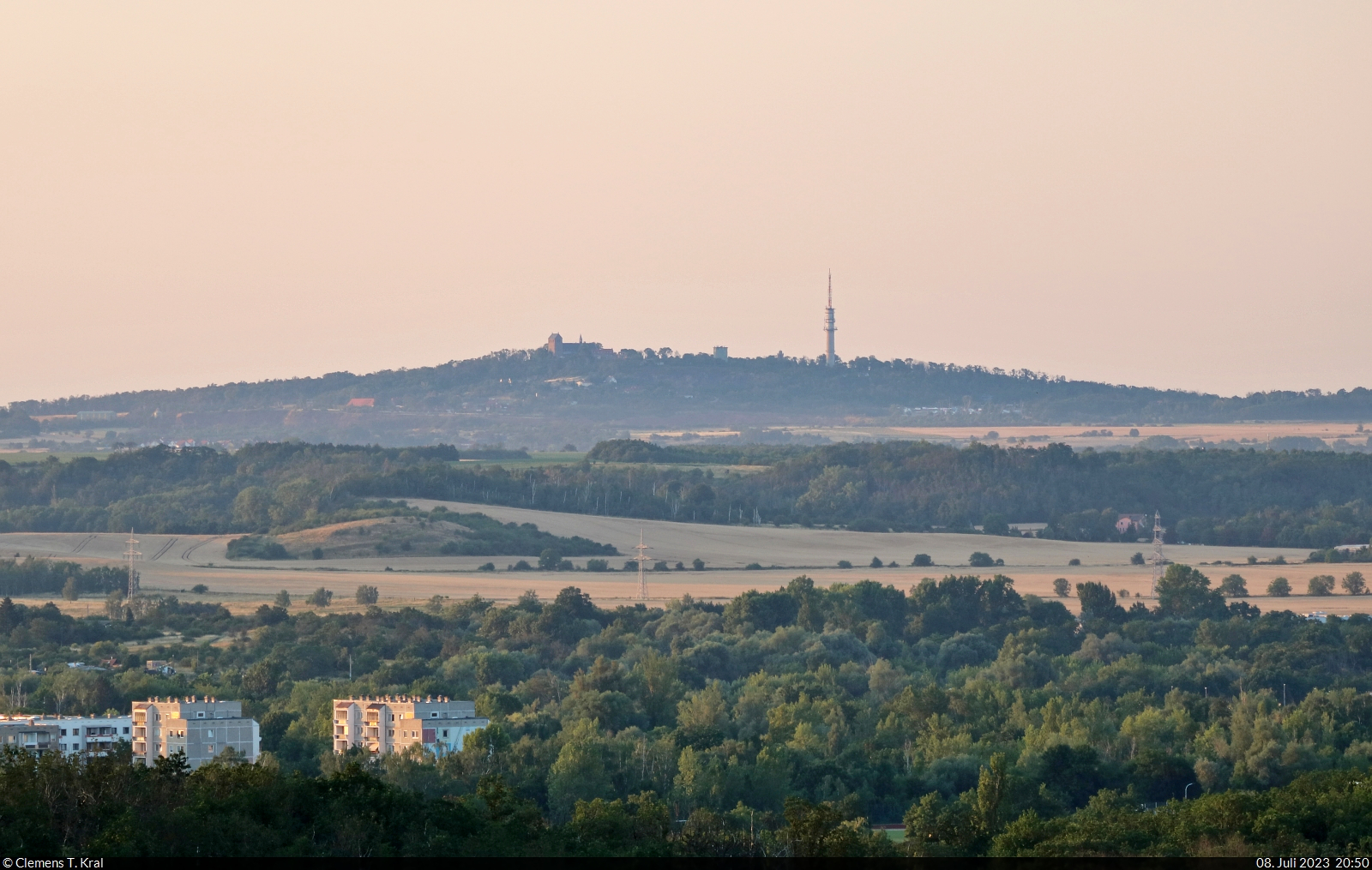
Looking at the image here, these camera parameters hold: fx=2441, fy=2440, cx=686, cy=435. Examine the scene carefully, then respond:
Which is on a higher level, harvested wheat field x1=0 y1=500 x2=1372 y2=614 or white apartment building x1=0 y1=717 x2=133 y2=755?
white apartment building x1=0 y1=717 x2=133 y2=755

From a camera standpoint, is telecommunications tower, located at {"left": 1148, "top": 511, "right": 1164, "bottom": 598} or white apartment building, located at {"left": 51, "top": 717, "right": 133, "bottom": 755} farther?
telecommunications tower, located at {"left": 1148, "top": 511, "right": 1164, "bottom": 598}

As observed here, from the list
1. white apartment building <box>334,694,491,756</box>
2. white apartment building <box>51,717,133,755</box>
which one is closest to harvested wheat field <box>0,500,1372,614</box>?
white apartment building <box>334,694,491,756</box>

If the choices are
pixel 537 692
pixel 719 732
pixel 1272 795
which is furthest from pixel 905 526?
pixel 1272 795

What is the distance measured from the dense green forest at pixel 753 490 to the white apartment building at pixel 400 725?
8789 centimetres

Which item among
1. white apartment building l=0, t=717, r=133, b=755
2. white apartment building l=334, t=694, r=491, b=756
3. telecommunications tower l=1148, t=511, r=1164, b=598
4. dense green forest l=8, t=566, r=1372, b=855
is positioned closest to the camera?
dense green forest l=8, t=566, r=1372, b=855

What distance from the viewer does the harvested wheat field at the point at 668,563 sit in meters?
114

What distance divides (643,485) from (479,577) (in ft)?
177

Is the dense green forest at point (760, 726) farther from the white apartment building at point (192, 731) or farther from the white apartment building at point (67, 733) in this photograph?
Answer: the white apartment building at point (67, 733)

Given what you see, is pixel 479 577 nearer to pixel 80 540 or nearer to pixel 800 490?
pixel 80 540

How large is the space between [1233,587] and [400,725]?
198 ft

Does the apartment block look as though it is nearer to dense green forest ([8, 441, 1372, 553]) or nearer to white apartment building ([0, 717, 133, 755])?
white apartment building ([0, 717, 133, 755])

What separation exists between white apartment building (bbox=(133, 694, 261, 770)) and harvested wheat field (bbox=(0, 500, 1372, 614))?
1670 inches

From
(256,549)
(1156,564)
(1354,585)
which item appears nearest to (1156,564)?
(1156,564)

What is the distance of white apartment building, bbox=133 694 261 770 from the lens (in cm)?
6016
